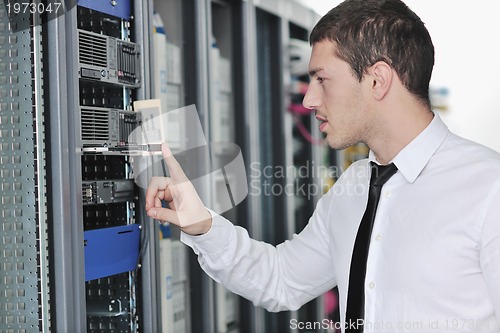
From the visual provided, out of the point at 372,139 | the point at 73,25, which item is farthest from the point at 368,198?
the point at 73,25

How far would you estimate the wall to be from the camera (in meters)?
5.17

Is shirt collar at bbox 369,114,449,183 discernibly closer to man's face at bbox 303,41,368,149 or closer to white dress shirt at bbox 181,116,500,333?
white dress shirt at bbox 181,116,500,333

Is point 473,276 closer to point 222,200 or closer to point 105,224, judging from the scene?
point 105,224

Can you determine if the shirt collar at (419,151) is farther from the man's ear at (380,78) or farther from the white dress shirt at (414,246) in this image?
the man's ear at (380,78)

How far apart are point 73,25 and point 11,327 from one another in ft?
2.75

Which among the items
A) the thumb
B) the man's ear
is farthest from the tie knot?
the thumb

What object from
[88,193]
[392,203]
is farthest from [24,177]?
[392,203]

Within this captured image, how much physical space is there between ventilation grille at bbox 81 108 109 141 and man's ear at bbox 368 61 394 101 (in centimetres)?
81

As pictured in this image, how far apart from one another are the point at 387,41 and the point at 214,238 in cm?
65

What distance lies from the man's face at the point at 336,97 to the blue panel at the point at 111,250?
0.75 m

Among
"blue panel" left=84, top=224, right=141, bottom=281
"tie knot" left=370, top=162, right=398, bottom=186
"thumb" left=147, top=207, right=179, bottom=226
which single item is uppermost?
"tie knot" left=370, top=162, right=398, bottom=186

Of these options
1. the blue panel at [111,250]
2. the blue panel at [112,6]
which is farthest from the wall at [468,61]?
the blue panel at [111,250]

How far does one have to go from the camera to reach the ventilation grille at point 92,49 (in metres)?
1.85

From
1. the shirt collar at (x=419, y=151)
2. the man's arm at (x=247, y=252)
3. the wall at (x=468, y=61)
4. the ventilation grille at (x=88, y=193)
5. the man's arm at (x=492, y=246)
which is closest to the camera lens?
the man's arm at (x=492, y=246)
